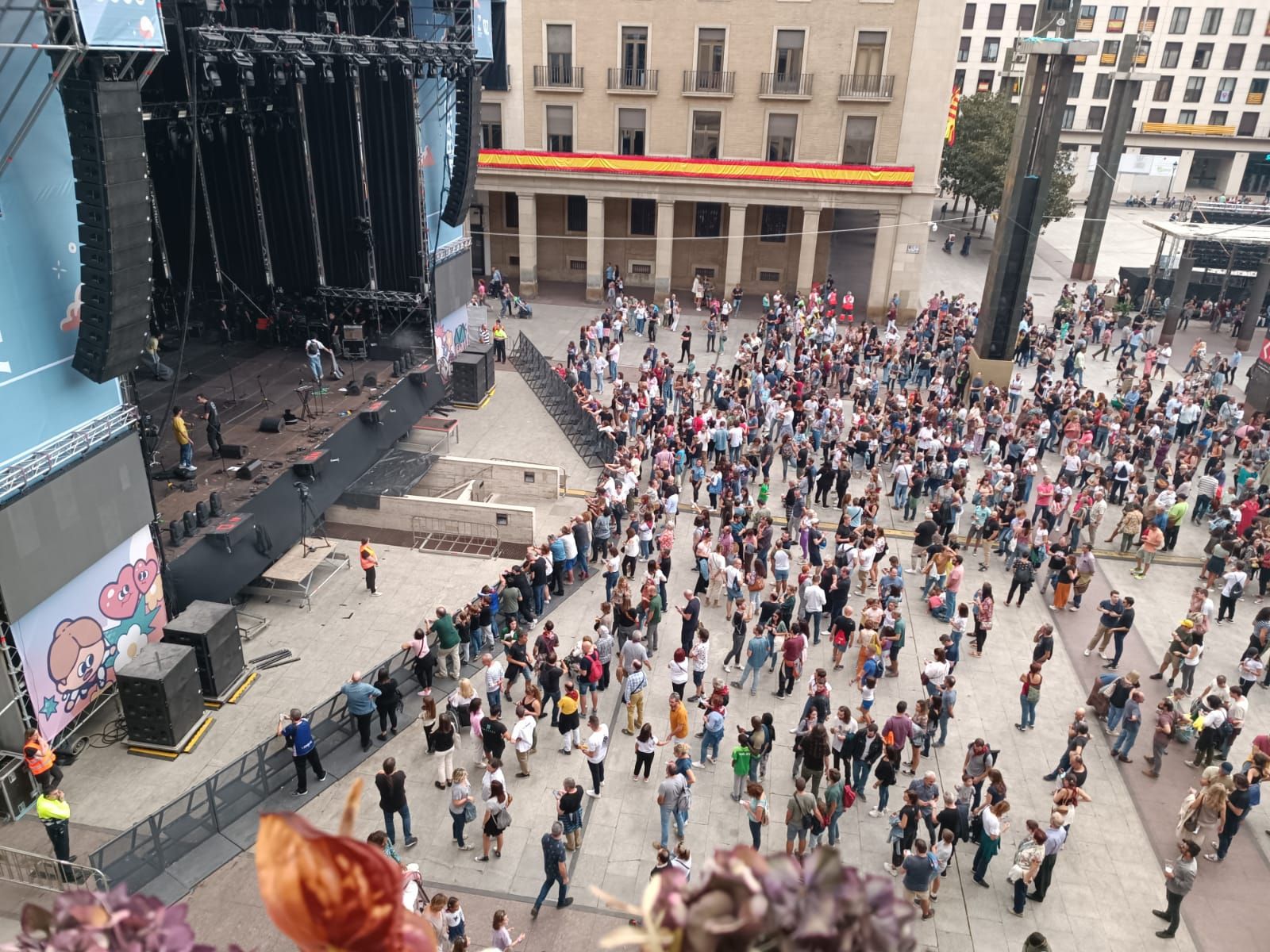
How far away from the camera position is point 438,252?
25.7 metres

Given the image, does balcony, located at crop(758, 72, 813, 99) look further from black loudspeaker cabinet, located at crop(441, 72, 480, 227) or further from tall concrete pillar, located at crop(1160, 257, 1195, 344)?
tall concrete pillar, located at crop(1160, 257, 1195, 344)

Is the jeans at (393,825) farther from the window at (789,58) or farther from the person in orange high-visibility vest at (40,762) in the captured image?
the window at (789,58)

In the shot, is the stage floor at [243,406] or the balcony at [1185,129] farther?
the balcony at [1185,129]

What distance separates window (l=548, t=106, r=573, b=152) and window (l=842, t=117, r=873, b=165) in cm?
1090

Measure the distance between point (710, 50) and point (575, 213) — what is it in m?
9.22

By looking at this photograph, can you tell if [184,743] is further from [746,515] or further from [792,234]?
[792,234]

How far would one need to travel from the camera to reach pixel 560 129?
1480 inches

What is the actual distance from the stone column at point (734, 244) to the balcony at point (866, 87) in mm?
5650

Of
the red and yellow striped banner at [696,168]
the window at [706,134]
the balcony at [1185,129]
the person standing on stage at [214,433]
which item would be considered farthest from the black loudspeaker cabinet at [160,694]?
the balcony at [1185,129]

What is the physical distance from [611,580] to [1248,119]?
7433 centimetres

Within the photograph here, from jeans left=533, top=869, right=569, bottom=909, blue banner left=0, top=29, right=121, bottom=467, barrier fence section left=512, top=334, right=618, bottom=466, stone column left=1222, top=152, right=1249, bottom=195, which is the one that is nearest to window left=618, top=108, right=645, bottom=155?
barrier fence section left=512, top=334, right=618, bottom=466

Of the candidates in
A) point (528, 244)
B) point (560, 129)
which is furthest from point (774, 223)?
point (528, 244)

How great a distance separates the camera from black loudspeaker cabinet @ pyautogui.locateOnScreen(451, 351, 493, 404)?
87.6 ft

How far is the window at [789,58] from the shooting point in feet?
115
